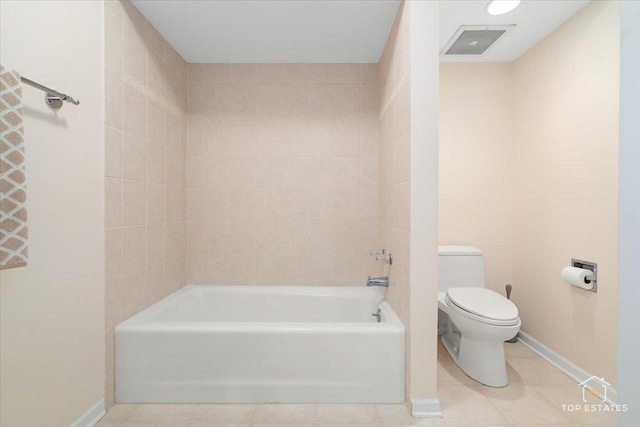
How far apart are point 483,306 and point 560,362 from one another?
2.41ft

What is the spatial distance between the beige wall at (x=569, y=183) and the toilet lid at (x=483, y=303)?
0.48 meters

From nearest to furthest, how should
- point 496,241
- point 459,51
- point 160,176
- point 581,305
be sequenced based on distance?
point 581,305 → point 160,176 → point 459,51 → point 496,241

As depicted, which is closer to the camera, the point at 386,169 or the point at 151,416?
the point at 151,416

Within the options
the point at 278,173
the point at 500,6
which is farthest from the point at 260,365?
the point at 500,6

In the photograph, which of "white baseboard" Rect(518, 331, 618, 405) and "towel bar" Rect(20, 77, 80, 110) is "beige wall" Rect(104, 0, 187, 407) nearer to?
"towel bar" Rect(20, 77, 80, 110)

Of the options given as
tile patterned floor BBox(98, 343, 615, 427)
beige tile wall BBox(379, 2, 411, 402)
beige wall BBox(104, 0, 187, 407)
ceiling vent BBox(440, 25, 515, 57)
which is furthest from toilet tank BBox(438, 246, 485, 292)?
beige wall BBox(104, 0, 187, 407)

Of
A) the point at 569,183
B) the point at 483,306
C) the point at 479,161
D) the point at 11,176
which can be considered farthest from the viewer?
the point at 479,161

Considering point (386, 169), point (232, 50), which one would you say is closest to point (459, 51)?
point (386, 169)

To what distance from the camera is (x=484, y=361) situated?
1957mm

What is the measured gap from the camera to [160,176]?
6.98 ft

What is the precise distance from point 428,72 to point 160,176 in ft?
5.68

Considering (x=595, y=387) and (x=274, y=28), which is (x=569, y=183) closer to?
(x=595, y=387)

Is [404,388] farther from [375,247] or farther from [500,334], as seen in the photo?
[375,247]

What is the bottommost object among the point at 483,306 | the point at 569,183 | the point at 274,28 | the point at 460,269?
the point at 483,306
